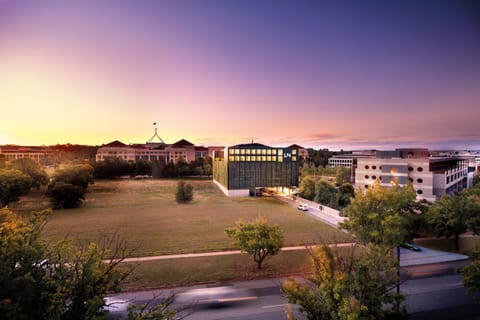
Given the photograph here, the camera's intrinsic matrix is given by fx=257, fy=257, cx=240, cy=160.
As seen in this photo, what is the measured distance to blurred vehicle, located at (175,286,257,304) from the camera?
597 inches

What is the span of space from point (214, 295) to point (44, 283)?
11218mm

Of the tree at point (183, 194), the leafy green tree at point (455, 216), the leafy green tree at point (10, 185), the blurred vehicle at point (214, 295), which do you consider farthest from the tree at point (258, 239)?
the leafy green tree at point (10, 185)

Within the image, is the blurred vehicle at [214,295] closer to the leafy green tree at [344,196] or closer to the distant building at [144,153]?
the leafy green tree at [344,196]

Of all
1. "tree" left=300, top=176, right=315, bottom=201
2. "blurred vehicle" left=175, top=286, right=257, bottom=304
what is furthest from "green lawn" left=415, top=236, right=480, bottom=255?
"tree" left=300, top=176, right=315, bottom=201

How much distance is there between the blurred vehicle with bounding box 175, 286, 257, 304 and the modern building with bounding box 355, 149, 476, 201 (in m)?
31.4

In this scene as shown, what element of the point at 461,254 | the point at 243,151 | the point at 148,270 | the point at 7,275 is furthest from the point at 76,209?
the point at 461,254

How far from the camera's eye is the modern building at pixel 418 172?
42938 mm

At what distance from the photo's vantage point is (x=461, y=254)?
22.9 m

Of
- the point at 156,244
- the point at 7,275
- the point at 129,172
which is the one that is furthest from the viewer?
the point at 129,172

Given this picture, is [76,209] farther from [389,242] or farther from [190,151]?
[190,151]

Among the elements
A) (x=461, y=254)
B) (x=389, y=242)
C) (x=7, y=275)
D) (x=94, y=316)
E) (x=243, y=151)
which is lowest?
(x=461, y=254)

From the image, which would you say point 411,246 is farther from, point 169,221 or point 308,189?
point 169,221

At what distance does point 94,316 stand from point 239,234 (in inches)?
550

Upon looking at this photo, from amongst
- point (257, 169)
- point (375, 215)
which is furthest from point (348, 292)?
point (257, 169)
